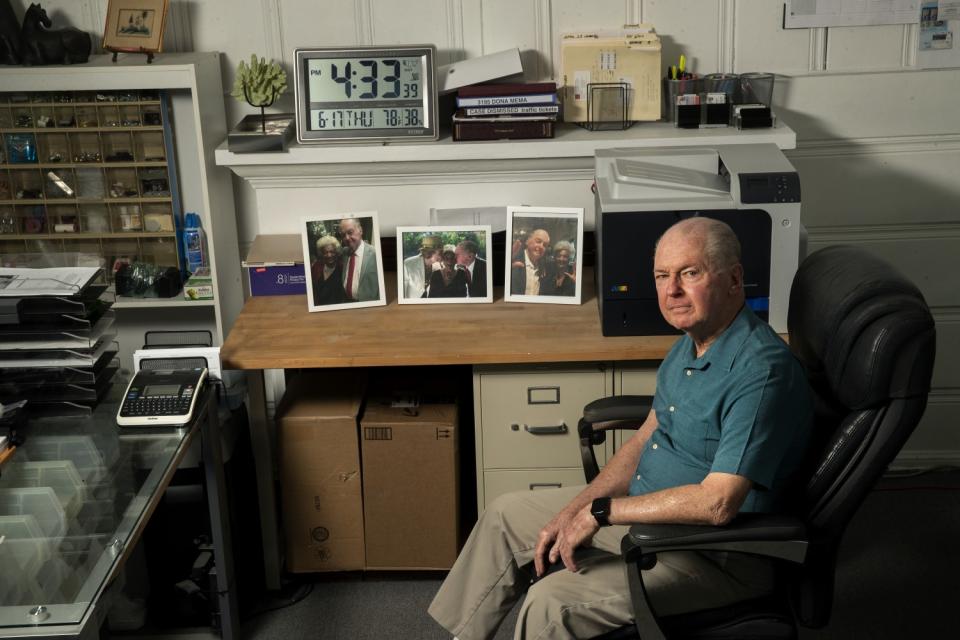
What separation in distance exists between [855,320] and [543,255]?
1186 mm

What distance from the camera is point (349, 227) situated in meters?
3.09

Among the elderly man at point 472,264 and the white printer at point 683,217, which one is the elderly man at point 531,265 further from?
the white printer at point 683,217

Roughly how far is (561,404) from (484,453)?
255 mm

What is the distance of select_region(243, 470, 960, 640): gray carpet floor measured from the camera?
9.45ft

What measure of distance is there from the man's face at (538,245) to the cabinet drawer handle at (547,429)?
479 mm

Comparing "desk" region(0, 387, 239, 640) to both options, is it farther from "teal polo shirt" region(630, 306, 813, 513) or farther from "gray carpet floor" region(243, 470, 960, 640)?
"teal polo shirt" region(630, 306, 813, 513)

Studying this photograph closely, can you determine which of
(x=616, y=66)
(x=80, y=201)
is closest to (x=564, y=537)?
(x=616, y=66)

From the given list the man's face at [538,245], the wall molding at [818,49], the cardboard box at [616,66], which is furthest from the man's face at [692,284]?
the wall molding at [818,49]

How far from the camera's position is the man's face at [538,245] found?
3.07 meters

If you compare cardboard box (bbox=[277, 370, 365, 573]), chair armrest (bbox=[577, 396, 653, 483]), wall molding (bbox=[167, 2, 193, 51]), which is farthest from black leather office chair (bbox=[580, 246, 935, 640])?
wall molding (bbox=[167, 2, 193, 51])

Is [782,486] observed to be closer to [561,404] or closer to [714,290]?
[714,290]

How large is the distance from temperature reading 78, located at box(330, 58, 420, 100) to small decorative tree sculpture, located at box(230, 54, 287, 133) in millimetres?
162

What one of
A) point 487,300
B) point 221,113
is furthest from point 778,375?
point 221,113

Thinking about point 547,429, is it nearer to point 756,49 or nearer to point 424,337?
point 424,337
